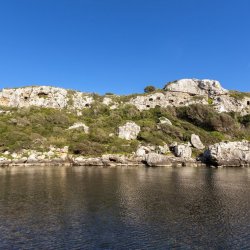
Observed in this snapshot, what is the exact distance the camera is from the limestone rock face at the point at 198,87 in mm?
190625

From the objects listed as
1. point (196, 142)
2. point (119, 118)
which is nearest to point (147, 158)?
point (196, 142)

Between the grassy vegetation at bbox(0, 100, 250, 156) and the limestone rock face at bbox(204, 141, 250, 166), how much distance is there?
24118 mm

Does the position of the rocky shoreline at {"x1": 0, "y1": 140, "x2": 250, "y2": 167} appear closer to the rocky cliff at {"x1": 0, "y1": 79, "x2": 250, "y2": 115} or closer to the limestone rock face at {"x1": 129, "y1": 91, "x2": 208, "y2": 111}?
the rocky cliff at {"x1": 0, "y1": 79, "x2": 250, "y2": 115}

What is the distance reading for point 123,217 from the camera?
3759 centimetres

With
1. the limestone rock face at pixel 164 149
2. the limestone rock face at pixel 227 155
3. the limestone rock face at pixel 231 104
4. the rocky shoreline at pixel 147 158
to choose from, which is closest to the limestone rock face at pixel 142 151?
the rocky shoreline at pixel 147 158

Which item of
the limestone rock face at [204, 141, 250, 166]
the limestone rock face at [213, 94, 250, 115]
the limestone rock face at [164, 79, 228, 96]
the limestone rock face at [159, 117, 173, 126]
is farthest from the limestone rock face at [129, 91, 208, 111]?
the limestone rock face at [204, 141, 250, 166]

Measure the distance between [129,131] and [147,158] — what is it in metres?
27.8

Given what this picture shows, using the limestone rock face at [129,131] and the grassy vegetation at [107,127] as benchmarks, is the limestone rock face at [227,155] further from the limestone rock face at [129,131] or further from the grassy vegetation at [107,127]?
the limestone rock face at [129,131]

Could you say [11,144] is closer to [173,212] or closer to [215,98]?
[173,212]

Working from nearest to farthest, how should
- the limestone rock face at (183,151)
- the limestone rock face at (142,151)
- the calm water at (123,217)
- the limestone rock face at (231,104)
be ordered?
1. the calm water at (123,217)
2. the limestone rock face at (142,151)
3. the limestone rock face at (183,151)
4. the limestone rock face at (231,104)

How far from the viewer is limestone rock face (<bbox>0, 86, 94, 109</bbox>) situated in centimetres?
17238

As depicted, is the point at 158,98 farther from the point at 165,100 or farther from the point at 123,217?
the point at 123,217

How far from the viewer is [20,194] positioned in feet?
173

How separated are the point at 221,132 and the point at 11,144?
362 feet
